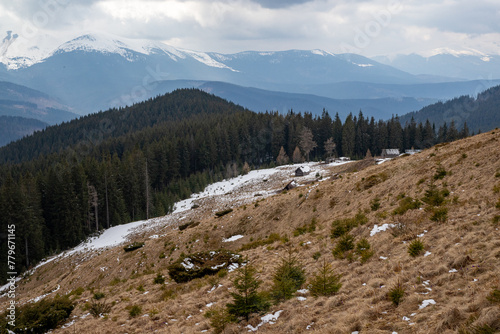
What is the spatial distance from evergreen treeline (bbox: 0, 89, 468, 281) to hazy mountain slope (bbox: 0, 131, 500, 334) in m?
36.7

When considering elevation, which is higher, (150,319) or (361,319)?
(361,319)

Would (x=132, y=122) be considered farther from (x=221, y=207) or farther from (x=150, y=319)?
(x=150, y=319)

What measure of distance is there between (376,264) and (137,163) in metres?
78.4

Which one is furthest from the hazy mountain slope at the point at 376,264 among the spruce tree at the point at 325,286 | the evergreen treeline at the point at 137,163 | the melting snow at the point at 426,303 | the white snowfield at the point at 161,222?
the evergreen treeline at the point at 137,163

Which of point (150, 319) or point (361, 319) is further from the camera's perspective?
point (150, 319)

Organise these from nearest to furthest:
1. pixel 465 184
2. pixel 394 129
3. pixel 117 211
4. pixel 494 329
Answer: pixel 494 329, pixel 465 184, pixel 117 211, pixel 394 129

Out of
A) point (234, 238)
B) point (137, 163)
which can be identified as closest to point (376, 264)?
point (234, 238)

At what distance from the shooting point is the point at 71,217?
193ft

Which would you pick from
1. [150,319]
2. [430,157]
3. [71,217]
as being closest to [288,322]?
[150,319]

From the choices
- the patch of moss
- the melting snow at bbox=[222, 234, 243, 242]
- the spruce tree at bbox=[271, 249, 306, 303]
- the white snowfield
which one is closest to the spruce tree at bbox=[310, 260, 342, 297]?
the spruce tree at bbox=[271, 249, 306, 303]

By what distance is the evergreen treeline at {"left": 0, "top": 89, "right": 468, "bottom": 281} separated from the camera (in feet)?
189

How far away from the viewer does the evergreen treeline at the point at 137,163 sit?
189 ft

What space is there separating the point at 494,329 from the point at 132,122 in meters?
207

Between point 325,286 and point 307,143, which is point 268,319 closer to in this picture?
point 325,286
